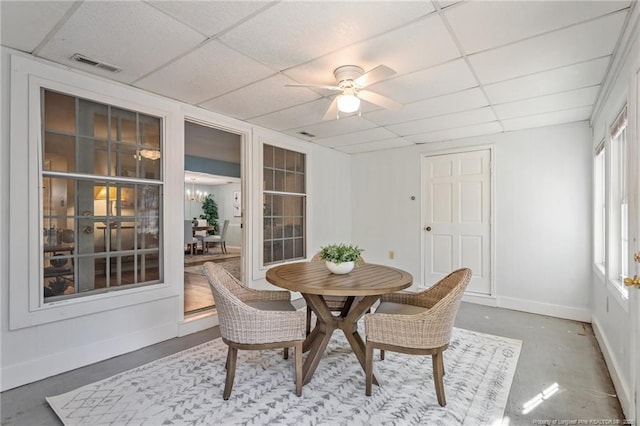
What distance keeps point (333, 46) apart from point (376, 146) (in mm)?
3076

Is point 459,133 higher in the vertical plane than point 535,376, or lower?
higher

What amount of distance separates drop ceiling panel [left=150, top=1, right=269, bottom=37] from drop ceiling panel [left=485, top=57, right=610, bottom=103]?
212cm

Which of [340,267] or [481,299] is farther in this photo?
[481,299]

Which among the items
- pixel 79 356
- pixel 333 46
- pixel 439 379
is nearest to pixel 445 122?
pixel 333 46

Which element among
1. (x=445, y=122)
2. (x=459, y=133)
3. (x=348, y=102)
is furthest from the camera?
(x=459, y=133)

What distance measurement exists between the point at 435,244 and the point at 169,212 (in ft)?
12.2

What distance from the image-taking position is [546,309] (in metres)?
3.87

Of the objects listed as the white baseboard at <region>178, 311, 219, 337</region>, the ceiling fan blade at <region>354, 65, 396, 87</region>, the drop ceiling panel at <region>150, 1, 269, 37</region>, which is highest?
the drop ceiling panel at <region>150, 1, 269, 37</region>

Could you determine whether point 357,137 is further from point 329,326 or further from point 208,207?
point 208,207

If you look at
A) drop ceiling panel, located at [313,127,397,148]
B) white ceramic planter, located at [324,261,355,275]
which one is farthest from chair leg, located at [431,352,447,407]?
drop ceiling panel, located at [313,127,397,148]

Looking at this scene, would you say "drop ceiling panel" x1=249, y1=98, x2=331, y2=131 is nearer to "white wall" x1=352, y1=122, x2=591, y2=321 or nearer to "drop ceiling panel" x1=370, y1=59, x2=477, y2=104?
"drop ceiling panel" x1=370, y1=59, x2=477, y2=104

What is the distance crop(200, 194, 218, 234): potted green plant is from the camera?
10258 mm

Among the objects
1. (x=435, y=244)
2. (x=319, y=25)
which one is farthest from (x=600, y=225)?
(x=319, y=25)

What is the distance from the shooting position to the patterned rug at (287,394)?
1.86m
